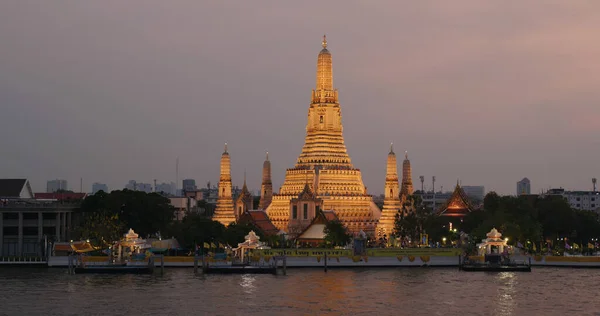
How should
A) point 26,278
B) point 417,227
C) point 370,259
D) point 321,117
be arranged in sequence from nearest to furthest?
1. point 26,278
2. point 370,259
3. point 417,227
4. point 321,117

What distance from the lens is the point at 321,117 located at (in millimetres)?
145875

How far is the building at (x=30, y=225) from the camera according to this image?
119 meters

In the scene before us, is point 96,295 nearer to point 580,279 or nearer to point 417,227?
point 580,279

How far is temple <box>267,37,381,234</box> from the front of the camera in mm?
142750

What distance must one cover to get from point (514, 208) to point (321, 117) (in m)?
30.0

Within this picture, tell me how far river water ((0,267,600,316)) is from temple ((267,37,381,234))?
4499 centimetres

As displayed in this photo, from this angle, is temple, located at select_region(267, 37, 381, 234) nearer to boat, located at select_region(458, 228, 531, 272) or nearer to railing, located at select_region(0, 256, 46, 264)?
boat, located at select_region(458, 228, 531, 272)

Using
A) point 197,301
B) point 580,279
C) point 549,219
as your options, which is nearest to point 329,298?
point 197,301

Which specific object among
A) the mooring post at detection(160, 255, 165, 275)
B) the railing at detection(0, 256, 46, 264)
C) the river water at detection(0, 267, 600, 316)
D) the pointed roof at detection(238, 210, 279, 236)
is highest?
the pointed roof at detection(238, 210, 279, 236)

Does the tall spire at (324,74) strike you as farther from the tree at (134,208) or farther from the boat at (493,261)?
the boat at (493,261)

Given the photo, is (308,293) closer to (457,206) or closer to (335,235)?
(335,235)

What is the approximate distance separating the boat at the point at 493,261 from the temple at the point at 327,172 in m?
38.8

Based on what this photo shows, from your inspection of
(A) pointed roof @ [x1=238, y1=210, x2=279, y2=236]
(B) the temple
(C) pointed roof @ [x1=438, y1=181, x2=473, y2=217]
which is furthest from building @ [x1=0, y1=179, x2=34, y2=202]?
(C) pointed roof @ [x1=438, y1=181, x2=473, y2=217]

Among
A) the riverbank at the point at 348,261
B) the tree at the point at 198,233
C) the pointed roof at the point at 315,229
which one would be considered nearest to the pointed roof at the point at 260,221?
the pointed roof at the point at 315,229
